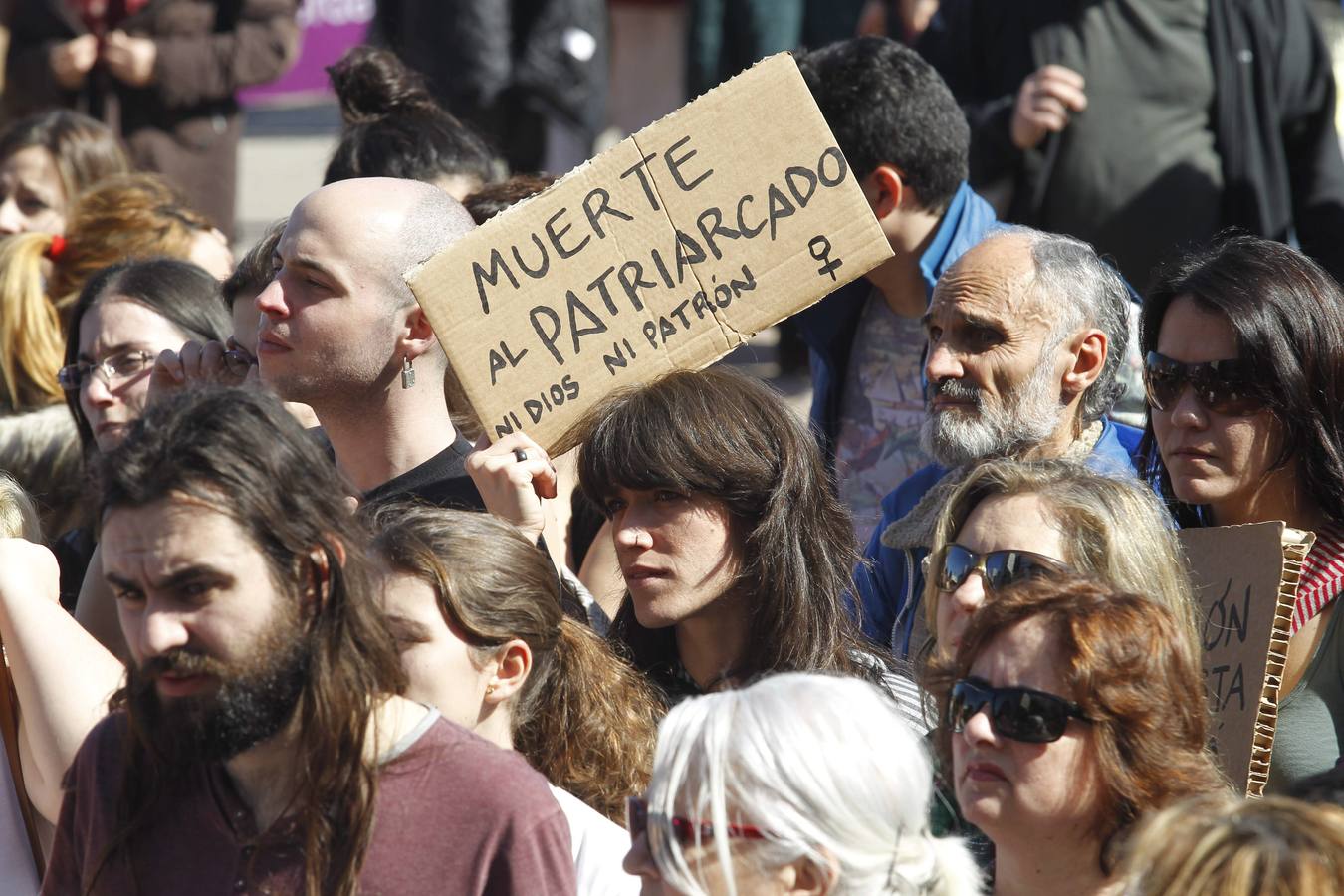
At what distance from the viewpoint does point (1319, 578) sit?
129 inches

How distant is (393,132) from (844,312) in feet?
4.23

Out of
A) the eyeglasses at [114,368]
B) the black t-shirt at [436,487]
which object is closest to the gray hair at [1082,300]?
the black t-shirt at [436,487]

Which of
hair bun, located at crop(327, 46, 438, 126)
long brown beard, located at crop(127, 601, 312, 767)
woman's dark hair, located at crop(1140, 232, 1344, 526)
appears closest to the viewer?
long brown beard, located at crop(127, 601, 312, 767)

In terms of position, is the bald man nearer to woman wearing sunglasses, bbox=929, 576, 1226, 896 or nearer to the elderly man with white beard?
the elderly man with white beard

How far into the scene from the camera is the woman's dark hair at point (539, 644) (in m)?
3.06

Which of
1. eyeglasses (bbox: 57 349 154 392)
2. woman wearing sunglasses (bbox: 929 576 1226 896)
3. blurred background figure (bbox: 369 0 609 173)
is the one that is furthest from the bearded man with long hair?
blurred background figure (bbox: 369 0 609 173)

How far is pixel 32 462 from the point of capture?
16.1ft

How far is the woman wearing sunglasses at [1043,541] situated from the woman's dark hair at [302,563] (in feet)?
3.29

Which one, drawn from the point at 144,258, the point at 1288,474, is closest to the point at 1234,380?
the point at 1288,474

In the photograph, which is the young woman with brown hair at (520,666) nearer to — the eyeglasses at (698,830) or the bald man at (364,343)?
the bald man at (364,343)

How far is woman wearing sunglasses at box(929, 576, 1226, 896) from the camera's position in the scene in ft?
8.32

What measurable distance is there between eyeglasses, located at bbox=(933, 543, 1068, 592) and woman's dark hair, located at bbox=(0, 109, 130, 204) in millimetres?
3993

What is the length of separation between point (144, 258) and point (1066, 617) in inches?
121

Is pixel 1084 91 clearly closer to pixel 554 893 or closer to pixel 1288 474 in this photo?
pixel 1288 474
